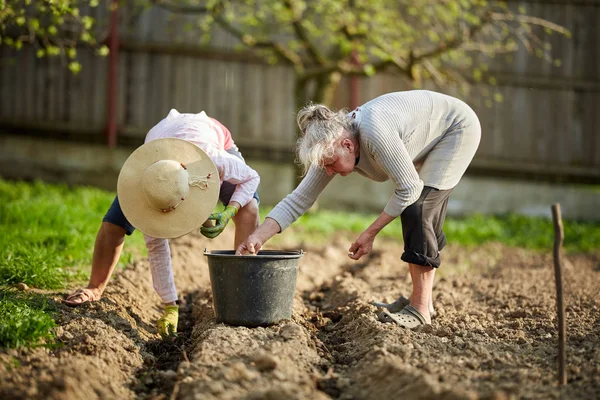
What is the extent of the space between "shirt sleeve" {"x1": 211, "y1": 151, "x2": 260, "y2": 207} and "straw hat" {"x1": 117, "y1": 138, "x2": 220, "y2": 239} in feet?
0.44

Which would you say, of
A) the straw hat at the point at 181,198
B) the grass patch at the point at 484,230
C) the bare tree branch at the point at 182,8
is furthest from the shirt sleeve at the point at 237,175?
the bare tree branch at the point at 182,8

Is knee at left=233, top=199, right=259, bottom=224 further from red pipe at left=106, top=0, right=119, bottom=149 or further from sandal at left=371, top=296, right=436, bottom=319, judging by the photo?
red pipe at left=106, top=0, right=119, bottom=149

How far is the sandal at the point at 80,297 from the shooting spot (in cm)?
429

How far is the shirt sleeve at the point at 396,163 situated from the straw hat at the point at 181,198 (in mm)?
880

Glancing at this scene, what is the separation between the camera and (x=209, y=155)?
4125mm

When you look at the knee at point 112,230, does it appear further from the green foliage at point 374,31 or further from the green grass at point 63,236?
the green foliage at point 374,31

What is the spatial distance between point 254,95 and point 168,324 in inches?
273

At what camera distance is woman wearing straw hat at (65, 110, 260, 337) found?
3902mm

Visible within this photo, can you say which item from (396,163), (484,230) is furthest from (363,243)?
(484,230)

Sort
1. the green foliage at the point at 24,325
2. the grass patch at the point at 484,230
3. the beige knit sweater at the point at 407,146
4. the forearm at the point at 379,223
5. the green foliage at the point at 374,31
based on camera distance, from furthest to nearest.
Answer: the green foliage at the point at 374,31 < the grass patch at the point at 484,230 < the forearm at the point at 379,223 < the beige knit sweater at the point at 407,146 < the green foliage at the point at 24,325

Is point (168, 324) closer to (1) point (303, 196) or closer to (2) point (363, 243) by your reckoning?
(1) point (303, 196)

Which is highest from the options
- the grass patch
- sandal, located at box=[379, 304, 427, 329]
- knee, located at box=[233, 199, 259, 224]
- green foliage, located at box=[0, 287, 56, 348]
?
knee, located at box=[233, 199, 259, 224]

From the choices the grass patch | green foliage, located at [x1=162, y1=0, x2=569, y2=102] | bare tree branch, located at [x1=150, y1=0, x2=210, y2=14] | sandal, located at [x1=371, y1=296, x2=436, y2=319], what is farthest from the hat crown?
bare tree branch, located at [x1=150, y1=0, x2=210, y2=14]

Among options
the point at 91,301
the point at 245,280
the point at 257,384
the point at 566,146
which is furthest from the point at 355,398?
the point at 566,146
